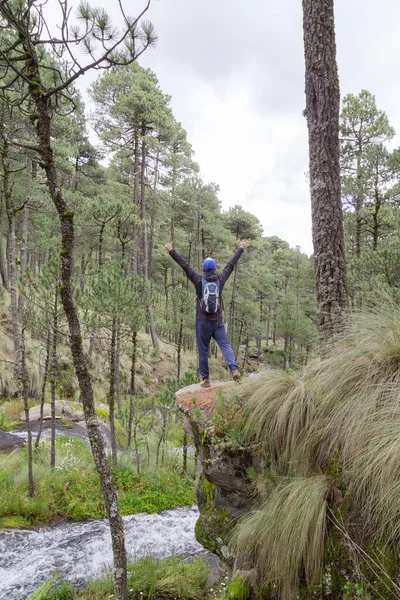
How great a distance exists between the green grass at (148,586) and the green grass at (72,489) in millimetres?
2089

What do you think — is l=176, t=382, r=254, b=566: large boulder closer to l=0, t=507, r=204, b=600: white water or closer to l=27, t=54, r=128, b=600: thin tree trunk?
l=27, t=54, r=128, b=600: thin tree trunk

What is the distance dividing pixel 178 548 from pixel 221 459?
11.8 ft

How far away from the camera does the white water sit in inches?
189

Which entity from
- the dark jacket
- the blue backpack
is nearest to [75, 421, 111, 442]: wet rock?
the dark jacket

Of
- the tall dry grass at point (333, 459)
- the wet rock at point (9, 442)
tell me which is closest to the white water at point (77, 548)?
the wet rock at point (9, 442)

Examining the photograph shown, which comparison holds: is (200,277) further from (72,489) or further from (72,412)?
(72,412)

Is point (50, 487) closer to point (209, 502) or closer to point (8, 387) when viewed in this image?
point (209, 502)

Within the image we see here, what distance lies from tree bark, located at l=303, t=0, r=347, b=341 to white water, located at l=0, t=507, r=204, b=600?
476 centimetres

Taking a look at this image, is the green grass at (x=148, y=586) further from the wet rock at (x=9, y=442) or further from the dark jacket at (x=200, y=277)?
the wet rock at (x=9, y=442)

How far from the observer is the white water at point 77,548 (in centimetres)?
481

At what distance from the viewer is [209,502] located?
403 centimetres

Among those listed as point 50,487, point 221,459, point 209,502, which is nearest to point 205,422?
point 221,459

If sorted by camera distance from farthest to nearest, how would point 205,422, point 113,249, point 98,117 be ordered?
point 113,249 → point 98,117 → point 205,422

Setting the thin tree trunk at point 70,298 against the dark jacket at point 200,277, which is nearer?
the thin tree trunk at point 70,298
